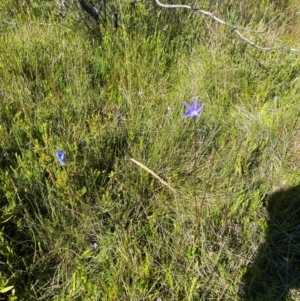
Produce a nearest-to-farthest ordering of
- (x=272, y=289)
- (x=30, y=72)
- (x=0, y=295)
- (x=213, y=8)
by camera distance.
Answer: (x=0, y=295) < (x=272, y=289) < (x=30, y=72) < (x=213, y=8)

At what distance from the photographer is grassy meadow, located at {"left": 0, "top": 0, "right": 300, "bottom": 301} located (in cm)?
157

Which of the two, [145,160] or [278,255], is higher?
[145,160]

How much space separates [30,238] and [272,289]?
115 centimetres

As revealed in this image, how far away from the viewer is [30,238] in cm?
166

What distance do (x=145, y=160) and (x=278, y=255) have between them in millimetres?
845

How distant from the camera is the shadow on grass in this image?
1.61 meters

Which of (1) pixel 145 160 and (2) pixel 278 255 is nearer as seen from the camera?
(2) pixel 278 255

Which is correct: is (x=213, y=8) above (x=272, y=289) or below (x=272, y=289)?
above

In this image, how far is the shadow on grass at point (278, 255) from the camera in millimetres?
1605

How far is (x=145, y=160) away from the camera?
198 centimetres

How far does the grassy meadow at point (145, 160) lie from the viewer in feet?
Answer: 5.15

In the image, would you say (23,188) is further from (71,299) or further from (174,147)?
(174,147)

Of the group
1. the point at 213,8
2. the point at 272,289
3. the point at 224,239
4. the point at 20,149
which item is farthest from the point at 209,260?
the point at 213,8

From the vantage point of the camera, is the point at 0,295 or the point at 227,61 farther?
the point at 227,61
